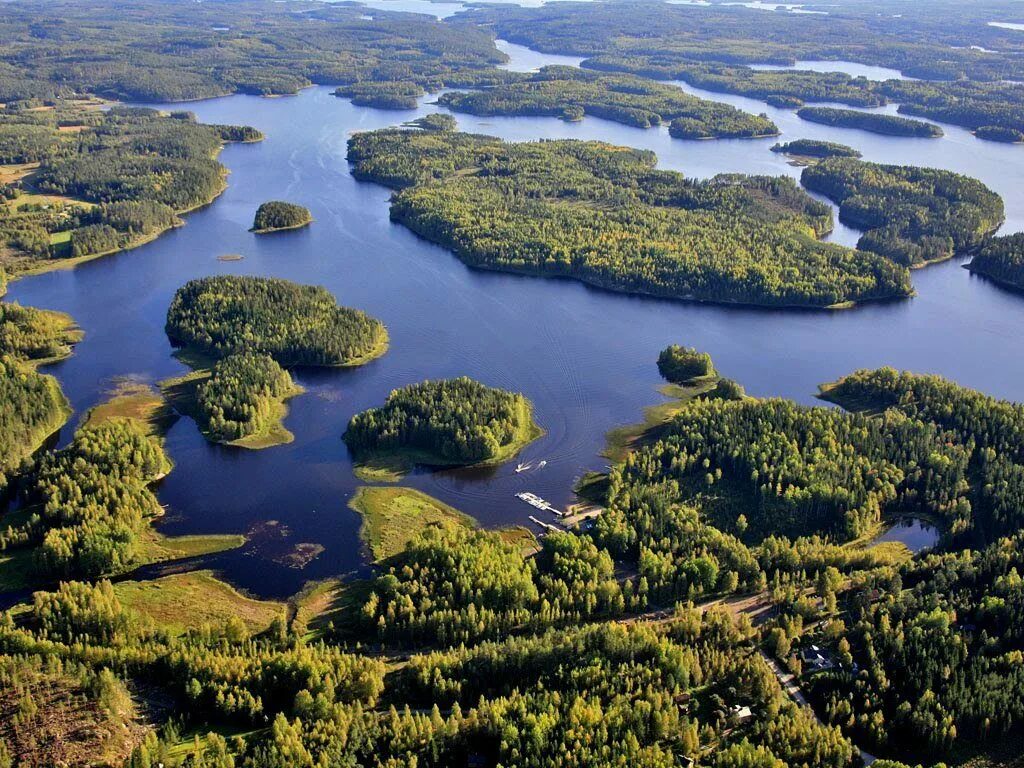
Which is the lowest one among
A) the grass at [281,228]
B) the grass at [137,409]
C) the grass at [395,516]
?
the grass at [395,516]

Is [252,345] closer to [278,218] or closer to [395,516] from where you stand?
[395,516]

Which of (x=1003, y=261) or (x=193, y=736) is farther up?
(x=1003, y=261)

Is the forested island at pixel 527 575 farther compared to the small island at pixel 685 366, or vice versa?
the small island at pixel 685 366

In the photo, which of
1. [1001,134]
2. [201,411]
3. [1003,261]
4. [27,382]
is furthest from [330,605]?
[1001,134]

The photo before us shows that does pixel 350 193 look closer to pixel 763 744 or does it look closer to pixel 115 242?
pixel 115 242

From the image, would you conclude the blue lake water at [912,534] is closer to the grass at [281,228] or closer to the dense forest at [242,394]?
the dense forest at [242,394]

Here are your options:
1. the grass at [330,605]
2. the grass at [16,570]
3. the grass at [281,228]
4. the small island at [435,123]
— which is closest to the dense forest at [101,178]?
the grass at [281,228]

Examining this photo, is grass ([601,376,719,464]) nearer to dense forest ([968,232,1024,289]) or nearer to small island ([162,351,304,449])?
small island ([162,351,304,449])
